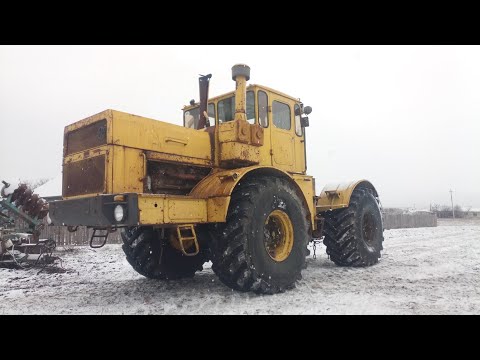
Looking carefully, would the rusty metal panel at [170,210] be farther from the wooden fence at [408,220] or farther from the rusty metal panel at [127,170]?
the wooden fence at [408,220]

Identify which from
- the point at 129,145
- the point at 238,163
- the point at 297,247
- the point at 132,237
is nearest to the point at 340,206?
the point at 297,247

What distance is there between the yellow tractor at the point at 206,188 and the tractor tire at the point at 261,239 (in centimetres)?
1

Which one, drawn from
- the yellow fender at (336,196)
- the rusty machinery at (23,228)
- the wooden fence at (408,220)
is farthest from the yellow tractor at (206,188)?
the wooden fence at (408,220)

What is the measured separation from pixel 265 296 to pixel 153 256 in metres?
2.34

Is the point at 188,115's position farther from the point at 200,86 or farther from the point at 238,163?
the point at 238,163

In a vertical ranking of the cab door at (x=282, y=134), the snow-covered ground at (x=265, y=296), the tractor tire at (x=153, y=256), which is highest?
the cab door at (x=282, y=134)

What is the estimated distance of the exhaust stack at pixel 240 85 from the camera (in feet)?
20.7

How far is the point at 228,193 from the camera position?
222 inches

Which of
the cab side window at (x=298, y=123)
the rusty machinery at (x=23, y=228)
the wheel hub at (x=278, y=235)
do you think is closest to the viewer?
the wheel hub at (x=278, y=235)

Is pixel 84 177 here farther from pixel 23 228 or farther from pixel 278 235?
pixel 23 228

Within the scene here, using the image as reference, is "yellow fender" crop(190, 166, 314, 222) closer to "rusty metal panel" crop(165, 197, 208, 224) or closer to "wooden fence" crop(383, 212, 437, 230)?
"rusty metal panel" crop(165, 197, 208, 224)

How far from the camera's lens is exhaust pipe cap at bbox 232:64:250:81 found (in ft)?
20.6

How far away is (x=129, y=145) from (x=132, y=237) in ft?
6.99

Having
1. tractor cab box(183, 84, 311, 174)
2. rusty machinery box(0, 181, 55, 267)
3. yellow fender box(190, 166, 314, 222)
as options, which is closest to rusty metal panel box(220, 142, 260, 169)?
tractor cab box(183, 84, 311, 174)
